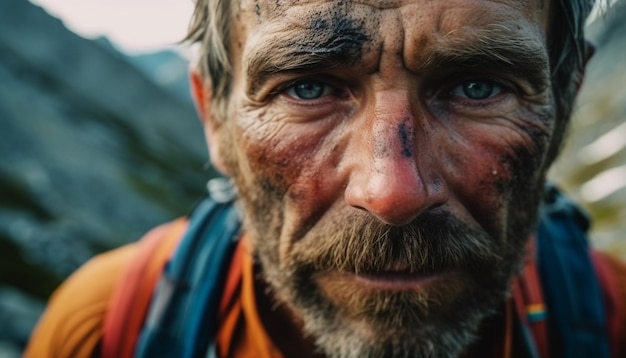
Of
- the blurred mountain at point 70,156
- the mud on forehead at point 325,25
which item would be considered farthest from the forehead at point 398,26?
the blurred mountain at point 70,156

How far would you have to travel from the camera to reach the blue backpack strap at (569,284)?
9.09 ft

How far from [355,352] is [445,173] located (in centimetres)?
87

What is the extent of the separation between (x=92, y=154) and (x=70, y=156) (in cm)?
373

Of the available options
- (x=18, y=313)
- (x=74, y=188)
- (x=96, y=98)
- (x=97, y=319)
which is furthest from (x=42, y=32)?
(x=97, y=319)

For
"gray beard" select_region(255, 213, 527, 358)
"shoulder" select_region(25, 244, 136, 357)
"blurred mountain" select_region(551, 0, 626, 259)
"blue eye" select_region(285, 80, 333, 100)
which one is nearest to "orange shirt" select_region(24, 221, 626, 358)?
"shoulder" select_region(25, 244, 136, 357)

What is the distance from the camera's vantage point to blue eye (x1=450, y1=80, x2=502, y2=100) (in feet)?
6.82

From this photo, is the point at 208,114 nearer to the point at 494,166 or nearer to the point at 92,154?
the point at 494,166

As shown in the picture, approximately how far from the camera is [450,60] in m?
1.92

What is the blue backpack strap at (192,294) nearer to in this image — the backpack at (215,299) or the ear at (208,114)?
the backpack at (215,299)

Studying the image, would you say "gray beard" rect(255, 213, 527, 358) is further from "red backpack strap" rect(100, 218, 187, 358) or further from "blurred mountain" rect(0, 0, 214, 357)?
"blurred mountain" rect(0, 0, 214, 357)

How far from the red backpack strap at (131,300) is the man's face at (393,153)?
96 cm

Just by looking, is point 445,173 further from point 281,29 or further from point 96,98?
point 96,98

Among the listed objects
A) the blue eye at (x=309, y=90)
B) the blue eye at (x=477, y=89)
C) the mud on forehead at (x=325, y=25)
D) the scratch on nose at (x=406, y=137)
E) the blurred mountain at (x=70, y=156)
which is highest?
the mud on forehead at (x=325, y=25)

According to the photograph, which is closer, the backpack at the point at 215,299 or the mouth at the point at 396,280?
the mouth at the point at 396,280
